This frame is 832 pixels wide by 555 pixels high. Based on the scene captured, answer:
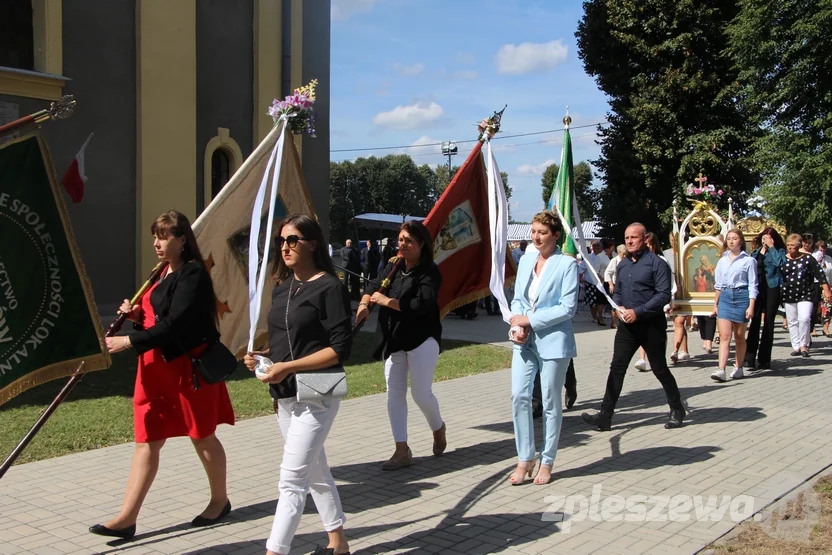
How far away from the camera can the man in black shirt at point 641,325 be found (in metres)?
7.51

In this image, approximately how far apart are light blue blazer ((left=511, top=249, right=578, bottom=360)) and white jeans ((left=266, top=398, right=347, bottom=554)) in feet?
7.02

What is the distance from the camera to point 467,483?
5.99 meters

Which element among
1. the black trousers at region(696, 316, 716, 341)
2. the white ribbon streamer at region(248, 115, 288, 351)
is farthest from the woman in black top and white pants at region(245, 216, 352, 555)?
the black trousers at region(696, 316, 716, 341)

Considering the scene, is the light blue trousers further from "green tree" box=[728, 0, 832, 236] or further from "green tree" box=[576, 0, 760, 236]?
"green tree" box=[728, 0, 832, 236]

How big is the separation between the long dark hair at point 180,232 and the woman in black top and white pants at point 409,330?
5.39 ft

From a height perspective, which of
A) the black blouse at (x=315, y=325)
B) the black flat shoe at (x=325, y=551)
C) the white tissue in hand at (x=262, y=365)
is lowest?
the black flat shoe at (x=325, y=551)

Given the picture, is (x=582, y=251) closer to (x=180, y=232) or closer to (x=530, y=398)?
(x=530, y=398)

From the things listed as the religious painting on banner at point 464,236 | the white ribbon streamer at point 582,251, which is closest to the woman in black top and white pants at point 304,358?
the religious painting on banner at point 464,236

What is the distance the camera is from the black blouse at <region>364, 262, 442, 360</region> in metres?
6.16

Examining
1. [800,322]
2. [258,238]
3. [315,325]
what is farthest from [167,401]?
[800,322]

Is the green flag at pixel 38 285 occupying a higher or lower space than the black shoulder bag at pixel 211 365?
higher

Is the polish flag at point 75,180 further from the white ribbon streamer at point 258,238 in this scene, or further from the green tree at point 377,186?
the green tree at point 377,186

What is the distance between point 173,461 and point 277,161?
2.79 m

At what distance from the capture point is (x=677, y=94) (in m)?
25.0
